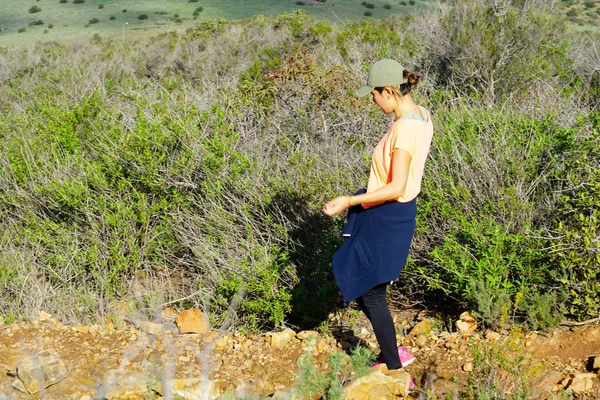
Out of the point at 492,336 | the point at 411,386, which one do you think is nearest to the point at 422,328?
the point at 492,336

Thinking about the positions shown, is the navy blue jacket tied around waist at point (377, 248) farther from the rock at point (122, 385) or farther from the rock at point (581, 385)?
the rock at point (122, 385)

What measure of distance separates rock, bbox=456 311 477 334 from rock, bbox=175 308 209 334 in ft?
5.71

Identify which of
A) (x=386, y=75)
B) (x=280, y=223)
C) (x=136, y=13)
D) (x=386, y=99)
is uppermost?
(x=386, y=75)

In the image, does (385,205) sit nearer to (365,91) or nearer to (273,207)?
(365,91)

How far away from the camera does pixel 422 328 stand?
165 inches

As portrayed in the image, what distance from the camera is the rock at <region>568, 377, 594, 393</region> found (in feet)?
10.4

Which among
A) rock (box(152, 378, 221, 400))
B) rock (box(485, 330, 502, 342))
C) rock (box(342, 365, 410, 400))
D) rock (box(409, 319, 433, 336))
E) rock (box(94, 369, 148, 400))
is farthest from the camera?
rock (box(409, 319, 433, 336))

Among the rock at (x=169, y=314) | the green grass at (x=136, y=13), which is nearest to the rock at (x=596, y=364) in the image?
the rock at (x=169, y=314)

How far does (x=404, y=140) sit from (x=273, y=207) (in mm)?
2126

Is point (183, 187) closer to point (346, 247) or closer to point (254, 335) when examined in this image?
point (254, 335)

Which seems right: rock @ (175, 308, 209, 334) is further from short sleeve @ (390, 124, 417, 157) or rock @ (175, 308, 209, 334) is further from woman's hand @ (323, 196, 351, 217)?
short sleeve @ (390, 124, 417, 157)

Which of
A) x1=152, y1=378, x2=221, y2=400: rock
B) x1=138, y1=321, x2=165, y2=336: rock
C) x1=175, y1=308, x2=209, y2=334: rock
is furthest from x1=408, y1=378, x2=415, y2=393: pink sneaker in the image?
x1=138, y1=321, x2=165, y2=336: rock

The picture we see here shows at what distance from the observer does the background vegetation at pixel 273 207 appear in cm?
399

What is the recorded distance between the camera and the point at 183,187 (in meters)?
5.43
